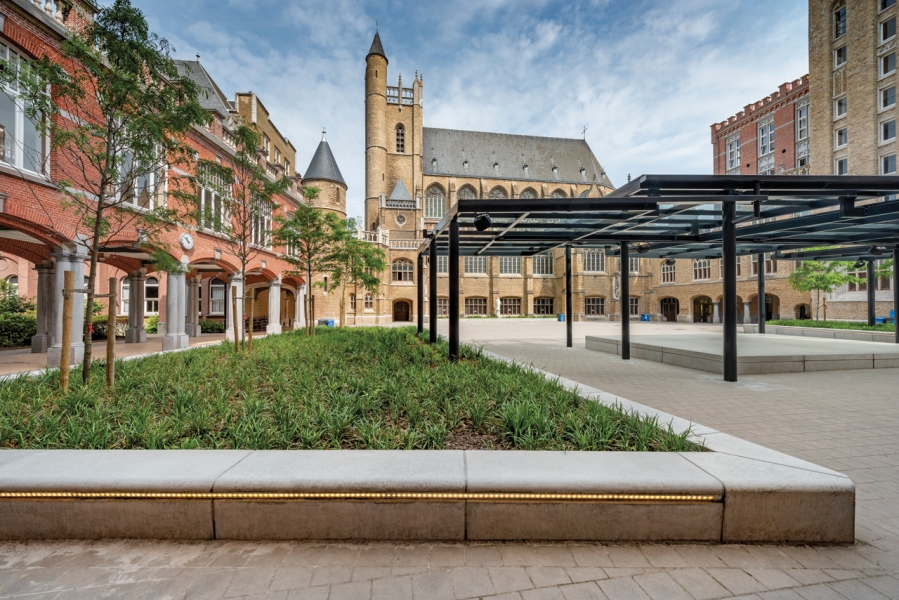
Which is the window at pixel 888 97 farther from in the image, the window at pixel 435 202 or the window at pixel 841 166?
the window at pixel 435 202

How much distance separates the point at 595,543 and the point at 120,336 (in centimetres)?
2270

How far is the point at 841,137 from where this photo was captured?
27.7 metres

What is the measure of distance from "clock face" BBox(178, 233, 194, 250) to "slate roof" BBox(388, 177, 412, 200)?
31.5 m

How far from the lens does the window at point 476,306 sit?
44844 millimetres

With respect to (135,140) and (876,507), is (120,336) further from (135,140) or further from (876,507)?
(876,507)

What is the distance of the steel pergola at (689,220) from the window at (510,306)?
31524 mm

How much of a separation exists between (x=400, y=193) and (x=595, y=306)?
2499cm

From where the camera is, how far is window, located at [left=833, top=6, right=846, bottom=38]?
2750 centimetres

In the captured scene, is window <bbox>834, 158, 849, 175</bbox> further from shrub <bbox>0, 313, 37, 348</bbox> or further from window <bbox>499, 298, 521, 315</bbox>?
shrub <bbox>0, 313, 37, 348</bbox>

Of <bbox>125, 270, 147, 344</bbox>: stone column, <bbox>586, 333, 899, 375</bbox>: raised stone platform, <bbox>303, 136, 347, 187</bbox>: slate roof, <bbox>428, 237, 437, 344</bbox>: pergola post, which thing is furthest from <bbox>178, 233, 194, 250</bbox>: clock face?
<bbox>303, 136, 347, 187</bbox>: slate roof

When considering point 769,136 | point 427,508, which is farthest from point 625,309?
point 769,136

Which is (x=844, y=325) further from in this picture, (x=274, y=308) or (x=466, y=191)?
(x=466, y=191)

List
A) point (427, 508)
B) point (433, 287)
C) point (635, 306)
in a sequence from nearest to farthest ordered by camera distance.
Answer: point (427, 508) → point (433, 287) → point (635, 306)

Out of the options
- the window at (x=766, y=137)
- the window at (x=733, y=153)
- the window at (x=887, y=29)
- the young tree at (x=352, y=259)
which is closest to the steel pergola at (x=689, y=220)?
the young tree at (x=352, y=259)
